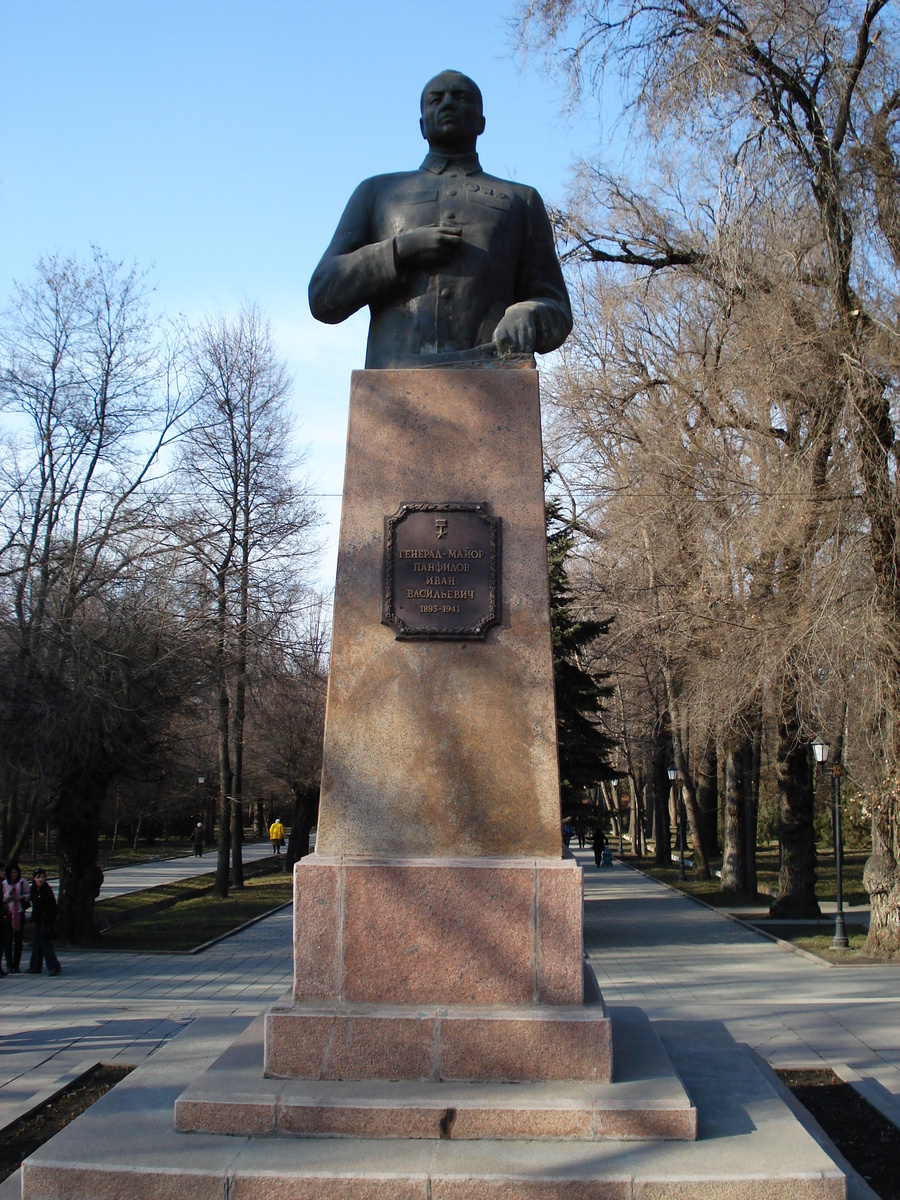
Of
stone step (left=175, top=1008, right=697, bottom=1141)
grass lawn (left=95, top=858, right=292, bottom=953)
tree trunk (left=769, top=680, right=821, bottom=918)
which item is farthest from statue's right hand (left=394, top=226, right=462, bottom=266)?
tree trunk (left=769, top=680, right=821, bottom=918)

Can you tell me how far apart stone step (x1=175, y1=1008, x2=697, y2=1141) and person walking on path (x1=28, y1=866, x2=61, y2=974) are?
38.7 feet

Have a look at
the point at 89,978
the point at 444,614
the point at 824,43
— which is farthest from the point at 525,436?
the point at 89,978

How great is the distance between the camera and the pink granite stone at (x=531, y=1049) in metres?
4.73

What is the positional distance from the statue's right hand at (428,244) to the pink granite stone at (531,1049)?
12.4 ft

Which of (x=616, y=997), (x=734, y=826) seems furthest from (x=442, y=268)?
(x=734, y=826)

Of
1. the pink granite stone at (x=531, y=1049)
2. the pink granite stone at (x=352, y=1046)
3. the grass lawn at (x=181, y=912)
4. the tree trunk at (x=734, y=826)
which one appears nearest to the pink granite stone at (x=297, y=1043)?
the pink granite stone at (x=352, y=1046)

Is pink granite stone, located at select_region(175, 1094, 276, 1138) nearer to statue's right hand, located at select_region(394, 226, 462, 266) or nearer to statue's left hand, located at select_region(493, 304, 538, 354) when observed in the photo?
statue's left hand, located at select_region(493, 304, 538, 354)

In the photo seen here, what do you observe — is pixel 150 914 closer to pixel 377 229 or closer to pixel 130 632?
pixel 130 632

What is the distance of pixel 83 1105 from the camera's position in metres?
7.05

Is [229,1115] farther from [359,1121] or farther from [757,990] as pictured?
[757,990]

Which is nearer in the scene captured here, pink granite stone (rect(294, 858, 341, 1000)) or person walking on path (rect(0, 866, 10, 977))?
pink granite stone (rect(294, 858, 341, 1000))

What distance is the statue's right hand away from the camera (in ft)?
19.0

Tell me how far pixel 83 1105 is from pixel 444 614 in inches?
165

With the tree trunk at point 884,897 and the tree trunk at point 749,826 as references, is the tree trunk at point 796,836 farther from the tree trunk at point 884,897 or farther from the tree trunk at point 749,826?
the tree trunk at point 884,897
